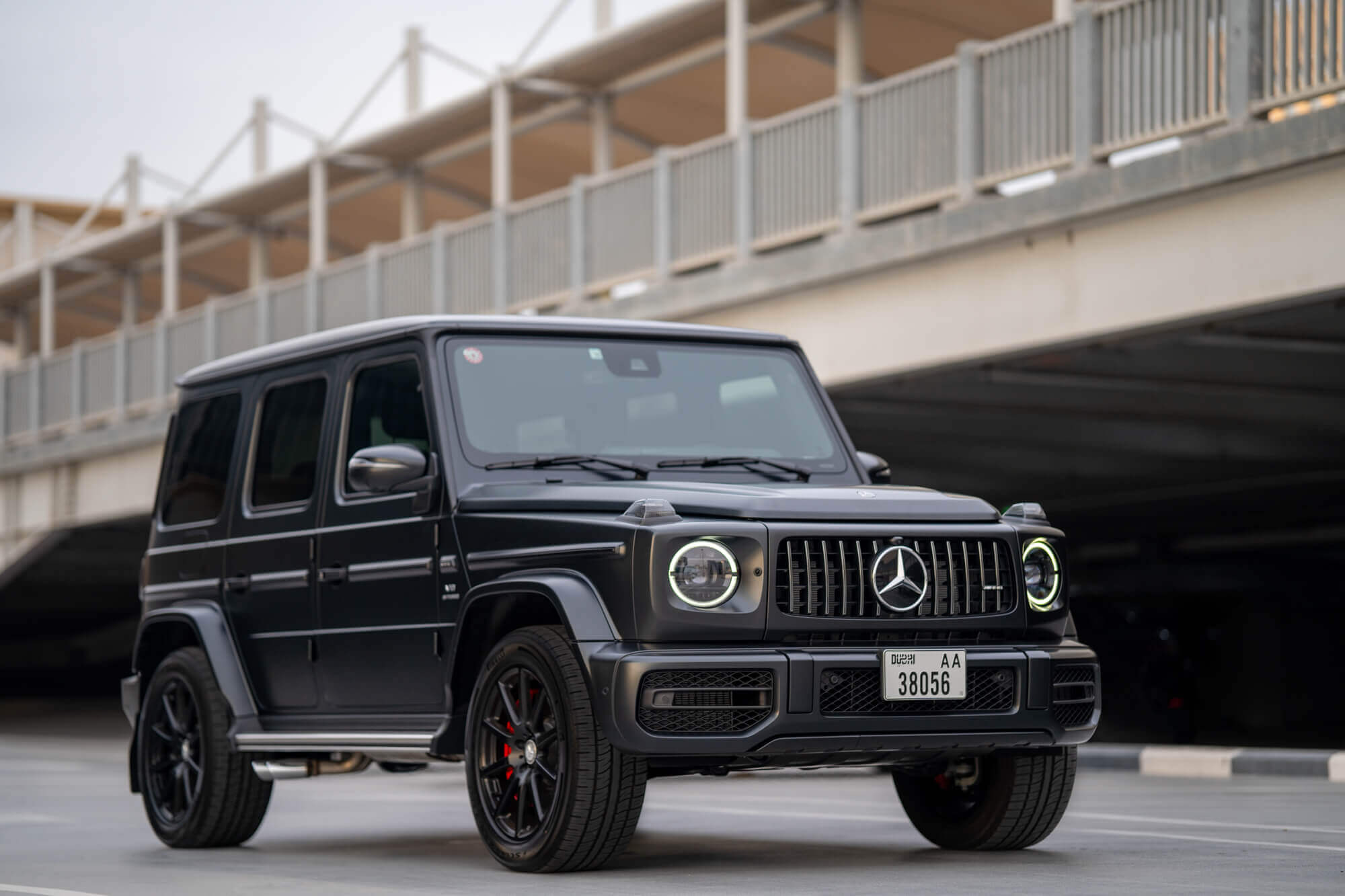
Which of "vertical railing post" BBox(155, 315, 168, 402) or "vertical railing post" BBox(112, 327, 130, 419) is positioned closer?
"vertical railing post" BBox(155, 315, 168, 402)

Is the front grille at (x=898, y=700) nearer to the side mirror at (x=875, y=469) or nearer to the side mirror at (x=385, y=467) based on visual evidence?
the side mirror at (x=875, y=469)

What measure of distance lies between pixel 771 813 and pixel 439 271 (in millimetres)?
10829

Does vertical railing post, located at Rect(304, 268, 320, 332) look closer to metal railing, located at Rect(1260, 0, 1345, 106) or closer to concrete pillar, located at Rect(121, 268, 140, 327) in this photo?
metal railing, located at Rect(1260, 0, 1345, 106)

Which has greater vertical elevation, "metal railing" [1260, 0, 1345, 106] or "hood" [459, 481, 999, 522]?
"metal railing" [1260, 0, 1345, 106]

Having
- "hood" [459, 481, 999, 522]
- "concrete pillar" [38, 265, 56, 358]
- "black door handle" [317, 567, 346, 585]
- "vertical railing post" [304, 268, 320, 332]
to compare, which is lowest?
"black door handle" [317, 567, 346, 585]

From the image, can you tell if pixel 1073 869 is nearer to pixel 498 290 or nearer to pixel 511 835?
pixel 511 835

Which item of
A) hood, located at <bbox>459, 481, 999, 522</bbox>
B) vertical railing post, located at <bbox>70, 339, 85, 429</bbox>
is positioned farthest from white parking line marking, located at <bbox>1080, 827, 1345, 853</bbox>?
vertical railing post, located at <bbox>70, 339, 85, 429</bbox>

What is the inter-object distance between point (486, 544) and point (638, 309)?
35.7 ft

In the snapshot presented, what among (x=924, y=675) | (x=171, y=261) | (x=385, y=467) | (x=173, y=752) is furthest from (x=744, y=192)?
(x=171, y=261)

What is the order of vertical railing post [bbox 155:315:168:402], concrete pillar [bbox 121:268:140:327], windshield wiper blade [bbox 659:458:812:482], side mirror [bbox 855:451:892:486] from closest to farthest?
windshield wiper blade [bbox 659:458:812:482], side mirror [bbox 855:451:892:486], vertical railing post [bbox 155:315:168:402], concrete pillar [bbox 121:268:140:327]

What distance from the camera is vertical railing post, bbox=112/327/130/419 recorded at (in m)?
26.6

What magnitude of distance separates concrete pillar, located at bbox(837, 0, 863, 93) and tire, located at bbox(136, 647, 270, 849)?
13900 millimetres

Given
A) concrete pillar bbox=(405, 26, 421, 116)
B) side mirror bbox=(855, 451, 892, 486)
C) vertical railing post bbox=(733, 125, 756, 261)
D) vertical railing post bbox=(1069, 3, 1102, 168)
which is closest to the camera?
side mirror bbox=(855, 451, 892, 486)

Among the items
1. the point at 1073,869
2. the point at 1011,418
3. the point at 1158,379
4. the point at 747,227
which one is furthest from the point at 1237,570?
the point at 1073,869
